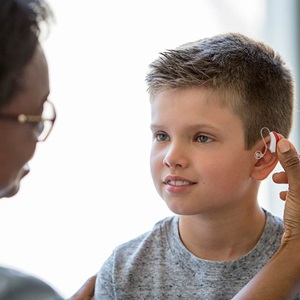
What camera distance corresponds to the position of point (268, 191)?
2762 millimetres

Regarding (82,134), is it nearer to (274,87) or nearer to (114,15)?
(114,15)

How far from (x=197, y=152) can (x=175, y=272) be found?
1.05 ft

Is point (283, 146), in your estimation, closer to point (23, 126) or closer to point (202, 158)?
point (202, 158)

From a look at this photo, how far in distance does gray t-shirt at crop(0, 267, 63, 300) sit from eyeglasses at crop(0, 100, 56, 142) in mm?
247

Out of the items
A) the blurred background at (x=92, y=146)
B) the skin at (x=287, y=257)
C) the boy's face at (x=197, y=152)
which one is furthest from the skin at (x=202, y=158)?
the blurred background at (x=92, y=146)

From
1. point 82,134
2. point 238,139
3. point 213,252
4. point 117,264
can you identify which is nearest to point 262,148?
point 238,139

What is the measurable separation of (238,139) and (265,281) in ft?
1.13

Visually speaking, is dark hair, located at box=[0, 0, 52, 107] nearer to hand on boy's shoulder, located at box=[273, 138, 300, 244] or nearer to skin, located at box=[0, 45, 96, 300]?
skin, located at box=[0, 45, 96, 300]

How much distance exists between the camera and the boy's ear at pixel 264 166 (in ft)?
5.64

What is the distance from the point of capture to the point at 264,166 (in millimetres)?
1723

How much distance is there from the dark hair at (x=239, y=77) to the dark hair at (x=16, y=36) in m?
0.57

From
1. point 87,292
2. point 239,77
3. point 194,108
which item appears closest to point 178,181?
point 194,108

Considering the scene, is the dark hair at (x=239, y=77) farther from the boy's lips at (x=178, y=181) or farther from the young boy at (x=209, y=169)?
the boy's lips at (x=178, y=181)

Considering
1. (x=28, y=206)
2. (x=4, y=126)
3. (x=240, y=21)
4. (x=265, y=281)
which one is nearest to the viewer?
(x=4, y=126)
